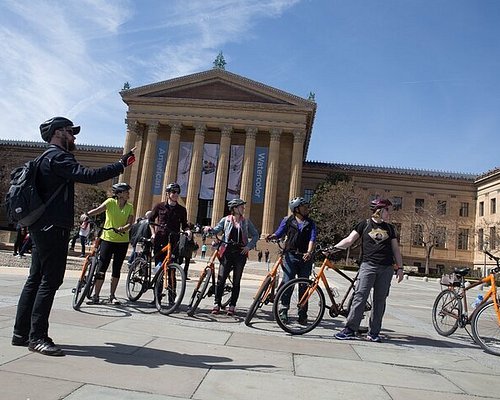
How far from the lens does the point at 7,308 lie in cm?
615

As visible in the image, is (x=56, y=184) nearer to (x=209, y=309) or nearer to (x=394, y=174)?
(x=209, y=309)

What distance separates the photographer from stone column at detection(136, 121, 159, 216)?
4956cm

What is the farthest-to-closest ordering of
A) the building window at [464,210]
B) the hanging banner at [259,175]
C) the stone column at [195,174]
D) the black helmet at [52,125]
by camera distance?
1. the building window at [464,210]
2. the hanging banner at [259,175]
3. the stone column at [195,174]
4. the black helmet at [52,125]

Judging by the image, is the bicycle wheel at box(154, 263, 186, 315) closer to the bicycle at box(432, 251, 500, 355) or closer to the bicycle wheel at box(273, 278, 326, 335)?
the bicycle wheel at box(273, 278, 326, 335)

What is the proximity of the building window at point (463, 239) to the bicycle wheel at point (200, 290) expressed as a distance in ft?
203

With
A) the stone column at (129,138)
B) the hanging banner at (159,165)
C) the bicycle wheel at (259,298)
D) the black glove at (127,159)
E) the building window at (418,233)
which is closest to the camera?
the black glove at (127,159)

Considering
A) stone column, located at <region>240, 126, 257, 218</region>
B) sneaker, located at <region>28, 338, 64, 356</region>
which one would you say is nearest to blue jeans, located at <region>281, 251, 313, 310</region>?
sneaker, located at <region>28, 338, 64, 356</region>

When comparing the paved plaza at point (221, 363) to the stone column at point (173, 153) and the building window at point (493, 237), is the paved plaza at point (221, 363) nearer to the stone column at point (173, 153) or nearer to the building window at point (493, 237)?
the stone column at point (173, 153)

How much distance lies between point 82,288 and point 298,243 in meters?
3.54

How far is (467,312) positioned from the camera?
689 cm

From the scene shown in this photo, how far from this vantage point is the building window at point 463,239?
6088cm

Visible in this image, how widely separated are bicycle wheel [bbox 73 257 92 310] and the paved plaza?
206 mm

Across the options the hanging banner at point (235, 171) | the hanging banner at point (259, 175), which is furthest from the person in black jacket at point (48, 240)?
the hanging banner at point (259, 175)

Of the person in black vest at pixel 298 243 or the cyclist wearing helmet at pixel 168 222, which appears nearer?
the person in black vest at pixel 298 243
